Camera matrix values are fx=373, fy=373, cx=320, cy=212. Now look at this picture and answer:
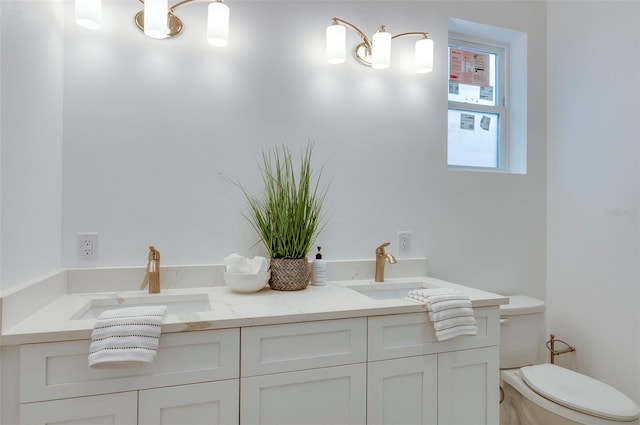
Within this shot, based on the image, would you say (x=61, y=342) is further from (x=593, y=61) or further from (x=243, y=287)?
(x=593, y=61)

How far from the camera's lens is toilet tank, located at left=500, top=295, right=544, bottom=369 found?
188 cm

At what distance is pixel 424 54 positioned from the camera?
183 centimetres

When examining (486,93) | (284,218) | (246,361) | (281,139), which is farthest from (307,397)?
(486,93)

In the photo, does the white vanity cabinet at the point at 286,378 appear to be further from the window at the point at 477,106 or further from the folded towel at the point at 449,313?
the window at the point at 477,106

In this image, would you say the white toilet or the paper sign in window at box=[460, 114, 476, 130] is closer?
the white toilet

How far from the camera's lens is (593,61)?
6.45ft

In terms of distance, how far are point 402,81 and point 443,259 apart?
0.96 meters

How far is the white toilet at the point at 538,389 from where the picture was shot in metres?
1.46

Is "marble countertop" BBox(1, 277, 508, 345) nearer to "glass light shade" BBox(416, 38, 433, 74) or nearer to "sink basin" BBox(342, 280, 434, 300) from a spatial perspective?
"sink basin" BBox(342, 280, 434, 300)

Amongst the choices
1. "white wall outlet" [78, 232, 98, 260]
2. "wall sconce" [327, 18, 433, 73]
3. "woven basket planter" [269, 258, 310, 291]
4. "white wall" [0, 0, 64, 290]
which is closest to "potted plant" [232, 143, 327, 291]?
"woven basket planter" [269, 258, 310, 291]

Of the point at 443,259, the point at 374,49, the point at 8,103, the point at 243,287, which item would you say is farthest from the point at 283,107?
the point at 443,259

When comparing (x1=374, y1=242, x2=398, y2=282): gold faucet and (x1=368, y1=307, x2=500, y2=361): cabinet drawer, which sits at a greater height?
(x1=374, y1=242, x2=398, y2=282): gold faucet

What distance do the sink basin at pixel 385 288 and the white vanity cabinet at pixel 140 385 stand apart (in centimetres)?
73

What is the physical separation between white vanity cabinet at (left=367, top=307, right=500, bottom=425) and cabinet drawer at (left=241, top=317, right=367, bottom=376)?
0.06 m
